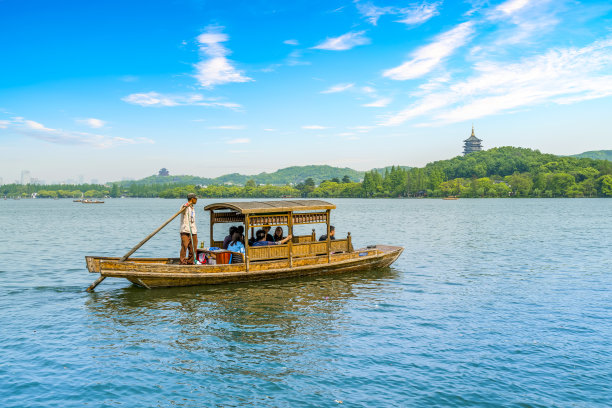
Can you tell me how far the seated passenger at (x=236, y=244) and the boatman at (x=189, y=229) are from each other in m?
1.81

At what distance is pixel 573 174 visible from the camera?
18800 centimetres

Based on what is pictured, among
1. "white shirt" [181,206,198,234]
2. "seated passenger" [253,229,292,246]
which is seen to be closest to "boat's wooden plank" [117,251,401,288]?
"seated passenger" [253,229,292,246]

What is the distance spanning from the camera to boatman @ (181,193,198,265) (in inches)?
736

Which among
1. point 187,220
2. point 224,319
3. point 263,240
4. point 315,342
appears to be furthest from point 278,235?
point 315,342

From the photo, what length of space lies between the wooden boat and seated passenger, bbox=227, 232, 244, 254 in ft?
1.16

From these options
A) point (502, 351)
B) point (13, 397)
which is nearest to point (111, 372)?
point (13, 397)

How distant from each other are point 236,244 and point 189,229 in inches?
105

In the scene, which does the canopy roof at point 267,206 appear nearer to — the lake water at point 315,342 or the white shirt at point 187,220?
the white shirt at point 187,220

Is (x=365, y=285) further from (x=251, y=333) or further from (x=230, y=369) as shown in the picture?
(x=230, y=369)

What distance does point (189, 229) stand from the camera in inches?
741

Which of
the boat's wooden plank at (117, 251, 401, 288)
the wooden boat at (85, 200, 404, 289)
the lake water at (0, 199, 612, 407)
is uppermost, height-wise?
the wooden boat at (85, 200, 404, 289)

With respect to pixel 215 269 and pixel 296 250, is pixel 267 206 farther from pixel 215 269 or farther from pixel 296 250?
pixel 215 269

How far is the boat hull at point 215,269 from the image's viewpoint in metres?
17.7

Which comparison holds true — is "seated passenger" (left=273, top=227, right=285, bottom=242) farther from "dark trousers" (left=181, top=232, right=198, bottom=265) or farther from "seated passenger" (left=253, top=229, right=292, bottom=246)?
"dark trousers" (left=181, top=232, right=198, bottom=265)
